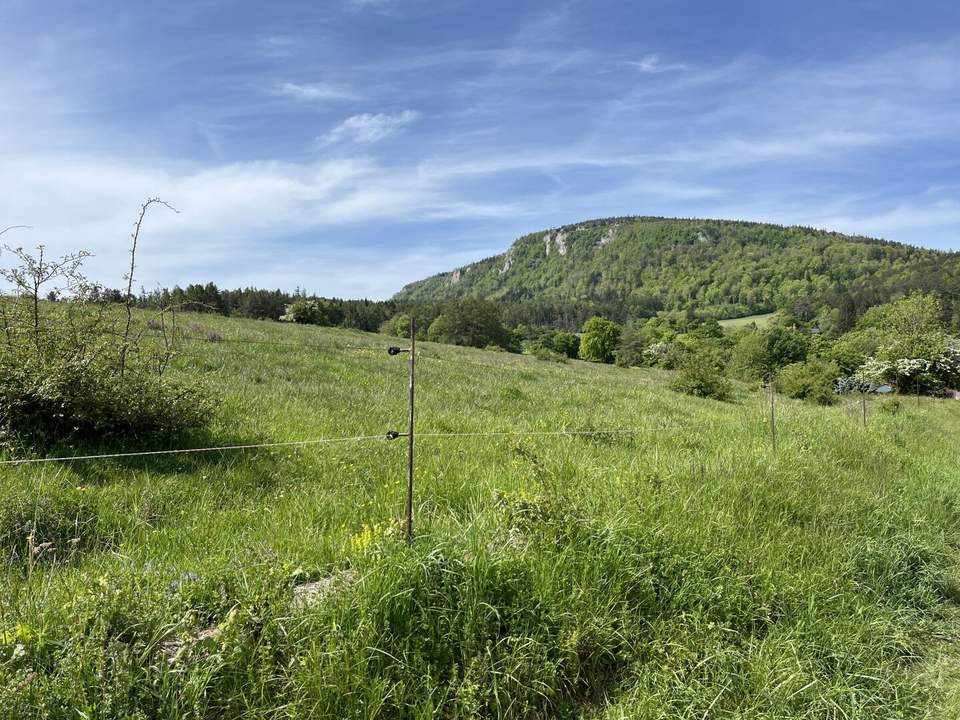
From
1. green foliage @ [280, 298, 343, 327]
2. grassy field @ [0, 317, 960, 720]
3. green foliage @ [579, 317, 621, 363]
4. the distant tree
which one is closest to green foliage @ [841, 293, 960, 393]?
grassy field @ [0, 317, 960, 720]

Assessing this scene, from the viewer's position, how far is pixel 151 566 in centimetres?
319

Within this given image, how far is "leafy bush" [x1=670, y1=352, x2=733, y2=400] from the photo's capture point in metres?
20.6

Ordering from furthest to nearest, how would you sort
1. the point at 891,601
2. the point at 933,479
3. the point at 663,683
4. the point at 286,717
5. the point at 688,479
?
the point at 933,479
the point at 688,479
the point at 891,601
the point at 663,683
the point at 286,717

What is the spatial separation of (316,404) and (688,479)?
611 centimetres

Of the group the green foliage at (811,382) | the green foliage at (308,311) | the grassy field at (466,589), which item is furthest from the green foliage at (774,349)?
the grassy field at (466,589)

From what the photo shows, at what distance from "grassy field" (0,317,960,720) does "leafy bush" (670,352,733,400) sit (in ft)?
46.3

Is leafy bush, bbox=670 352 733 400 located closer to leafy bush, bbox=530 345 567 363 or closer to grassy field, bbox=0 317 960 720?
grassy field, bbox=0 317 960 720

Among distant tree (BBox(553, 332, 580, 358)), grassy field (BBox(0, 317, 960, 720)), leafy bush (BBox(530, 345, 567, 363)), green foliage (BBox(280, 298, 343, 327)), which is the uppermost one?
green foliage (BBox(280, 298, 343, 327))

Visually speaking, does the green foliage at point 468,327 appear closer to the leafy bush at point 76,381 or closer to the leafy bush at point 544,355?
the leafy bush at point 544,355

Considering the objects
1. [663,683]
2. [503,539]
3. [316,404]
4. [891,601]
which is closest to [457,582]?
[503,539]

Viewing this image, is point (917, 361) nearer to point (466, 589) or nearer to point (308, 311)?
point (466, 589)

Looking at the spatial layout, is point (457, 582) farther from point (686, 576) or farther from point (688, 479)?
point (688, 479)

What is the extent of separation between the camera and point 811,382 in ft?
79.7

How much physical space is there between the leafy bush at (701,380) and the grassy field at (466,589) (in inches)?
556
